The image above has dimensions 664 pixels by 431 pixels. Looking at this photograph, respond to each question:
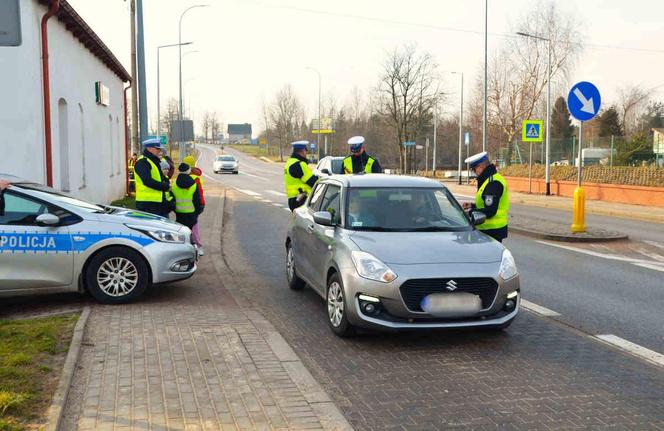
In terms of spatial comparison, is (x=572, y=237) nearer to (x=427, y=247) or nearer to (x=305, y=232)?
(x=305, y=232)

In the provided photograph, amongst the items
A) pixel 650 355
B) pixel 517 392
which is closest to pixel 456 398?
pixel 517 392

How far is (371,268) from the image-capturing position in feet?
19.8

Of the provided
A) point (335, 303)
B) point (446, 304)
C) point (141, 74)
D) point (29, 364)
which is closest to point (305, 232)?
point (335, 303)

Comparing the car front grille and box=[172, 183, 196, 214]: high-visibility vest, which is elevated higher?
box=[172, 183, 196, 214]: high-visibility vest

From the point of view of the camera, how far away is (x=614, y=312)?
25.1ft

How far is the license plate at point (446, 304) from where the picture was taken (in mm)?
5883

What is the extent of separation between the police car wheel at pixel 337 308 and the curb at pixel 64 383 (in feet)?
7.31

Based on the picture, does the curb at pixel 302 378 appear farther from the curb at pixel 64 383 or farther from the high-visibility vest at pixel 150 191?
the high-visibility vest at pixel 150 191

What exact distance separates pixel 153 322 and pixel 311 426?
3.01 metres

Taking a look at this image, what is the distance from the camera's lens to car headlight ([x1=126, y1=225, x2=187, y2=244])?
7902mm

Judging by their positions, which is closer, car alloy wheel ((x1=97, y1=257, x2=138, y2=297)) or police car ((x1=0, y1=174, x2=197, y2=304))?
police car ((x1=0, y1=174, x2=197, y2=304))

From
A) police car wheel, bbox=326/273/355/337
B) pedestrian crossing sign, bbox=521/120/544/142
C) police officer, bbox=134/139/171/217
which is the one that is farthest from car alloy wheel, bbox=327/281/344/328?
pedestrian crossing sign, bbox=521/120/544/142

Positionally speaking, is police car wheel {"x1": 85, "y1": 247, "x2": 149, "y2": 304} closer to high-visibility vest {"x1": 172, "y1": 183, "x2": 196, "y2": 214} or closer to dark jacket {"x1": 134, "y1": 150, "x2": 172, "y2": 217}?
dark jacket {"x1": 134, "y1": 150, "x2": 172, "y2": 217}

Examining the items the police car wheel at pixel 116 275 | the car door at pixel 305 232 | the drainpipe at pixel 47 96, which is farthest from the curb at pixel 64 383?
the drainpipe at pixel 47 96
